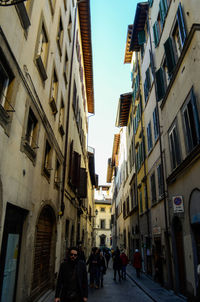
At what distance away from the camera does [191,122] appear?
28.1 ft

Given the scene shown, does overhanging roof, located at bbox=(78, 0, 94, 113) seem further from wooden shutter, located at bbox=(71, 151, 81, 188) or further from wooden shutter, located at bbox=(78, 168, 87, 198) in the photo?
wooden shutter, located at bbox=(78, 168, 87, 198)

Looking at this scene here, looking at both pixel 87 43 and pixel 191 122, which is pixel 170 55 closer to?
pixel 191 122

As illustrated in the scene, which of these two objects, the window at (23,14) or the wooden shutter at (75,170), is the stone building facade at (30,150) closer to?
the window at (23,14)

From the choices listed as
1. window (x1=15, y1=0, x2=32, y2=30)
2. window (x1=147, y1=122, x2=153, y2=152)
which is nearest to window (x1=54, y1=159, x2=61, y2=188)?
window (x1=147, y1=122, x2=153, y2=152)

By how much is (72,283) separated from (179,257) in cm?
712

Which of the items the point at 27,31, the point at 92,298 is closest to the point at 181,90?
the point at 27,31

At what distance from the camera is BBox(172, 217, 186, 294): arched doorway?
9609 millimetres

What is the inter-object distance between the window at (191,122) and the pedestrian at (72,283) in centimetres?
515

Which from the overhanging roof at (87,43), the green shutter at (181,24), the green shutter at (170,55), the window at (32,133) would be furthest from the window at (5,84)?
the overhanging roof at (87,43)

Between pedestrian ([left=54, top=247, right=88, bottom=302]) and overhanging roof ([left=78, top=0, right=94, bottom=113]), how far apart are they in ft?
68.0

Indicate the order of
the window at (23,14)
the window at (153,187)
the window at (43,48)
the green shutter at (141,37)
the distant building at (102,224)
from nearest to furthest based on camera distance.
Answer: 1. the window at (23,14)
2. the window at (43,48)
3. the window at (153,187)
4. the green shutter at (141,37)
5. the distant building at (102,224)

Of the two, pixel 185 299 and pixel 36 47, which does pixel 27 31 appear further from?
pixel 185 299

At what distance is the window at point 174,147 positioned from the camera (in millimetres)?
9961

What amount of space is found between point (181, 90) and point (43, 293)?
9252 millimetres
